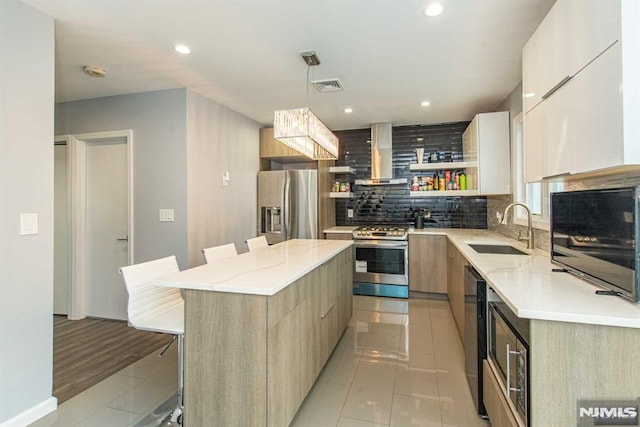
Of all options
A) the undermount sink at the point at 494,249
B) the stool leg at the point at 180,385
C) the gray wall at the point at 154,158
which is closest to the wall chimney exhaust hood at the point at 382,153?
the undermount sink at the point at 494,249

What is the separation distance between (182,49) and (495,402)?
3095 millimetres

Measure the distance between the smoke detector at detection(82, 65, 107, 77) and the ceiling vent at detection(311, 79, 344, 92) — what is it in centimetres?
189

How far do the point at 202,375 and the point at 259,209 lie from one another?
125 inches

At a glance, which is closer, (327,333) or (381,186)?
(327,333)

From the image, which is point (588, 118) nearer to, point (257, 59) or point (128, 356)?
point (257, 59)

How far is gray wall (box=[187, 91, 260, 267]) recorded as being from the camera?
3344 mm

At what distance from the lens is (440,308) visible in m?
3.92

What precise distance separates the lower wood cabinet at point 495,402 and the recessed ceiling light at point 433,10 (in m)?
2.14

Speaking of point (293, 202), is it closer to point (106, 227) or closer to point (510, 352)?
point (106, 227)

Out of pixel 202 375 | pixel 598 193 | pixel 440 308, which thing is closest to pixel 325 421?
pixel 202 375

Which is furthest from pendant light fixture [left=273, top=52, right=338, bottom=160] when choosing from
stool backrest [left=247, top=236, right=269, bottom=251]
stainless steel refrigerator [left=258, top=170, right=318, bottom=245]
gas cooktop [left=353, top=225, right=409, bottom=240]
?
gas cooktop [left=353, top=225, right=409, bottom=240]

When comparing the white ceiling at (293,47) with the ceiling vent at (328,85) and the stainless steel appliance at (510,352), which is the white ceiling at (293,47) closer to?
the ceiling vent at (328,85)

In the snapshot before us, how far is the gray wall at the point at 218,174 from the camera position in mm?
3344

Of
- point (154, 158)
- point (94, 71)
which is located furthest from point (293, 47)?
point (154, 158)
